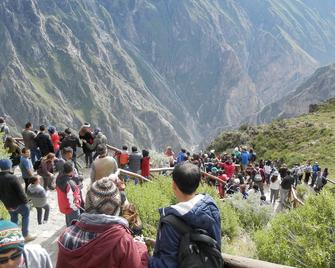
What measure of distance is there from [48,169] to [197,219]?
984cm

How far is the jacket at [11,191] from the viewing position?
25.7ft

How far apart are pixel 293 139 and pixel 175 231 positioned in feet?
133

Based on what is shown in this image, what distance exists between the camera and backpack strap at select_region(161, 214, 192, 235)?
367cm

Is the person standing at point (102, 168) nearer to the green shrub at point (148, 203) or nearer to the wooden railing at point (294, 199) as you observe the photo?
the green shrub at point (148, 203)

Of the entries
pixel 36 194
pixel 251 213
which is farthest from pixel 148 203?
pixel 251 213

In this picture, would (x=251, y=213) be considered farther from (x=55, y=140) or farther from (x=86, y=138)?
(x=55, y=140)

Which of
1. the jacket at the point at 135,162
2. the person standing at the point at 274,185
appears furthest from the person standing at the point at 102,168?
the person standing at the point at 274,185

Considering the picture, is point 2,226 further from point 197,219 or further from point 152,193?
point 152,193

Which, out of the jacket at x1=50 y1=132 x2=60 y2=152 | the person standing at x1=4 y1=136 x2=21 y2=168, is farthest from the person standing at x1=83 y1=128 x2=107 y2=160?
the person standing at x1=4 y1=136 x2=21 y2=168

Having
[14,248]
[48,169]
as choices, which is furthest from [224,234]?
[14,248]

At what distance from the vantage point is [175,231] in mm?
3670

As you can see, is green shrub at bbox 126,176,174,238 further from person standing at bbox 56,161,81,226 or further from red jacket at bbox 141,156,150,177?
red jacket at bbox 141,156,150,177

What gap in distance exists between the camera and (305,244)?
7461 mm

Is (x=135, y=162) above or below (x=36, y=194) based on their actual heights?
above
